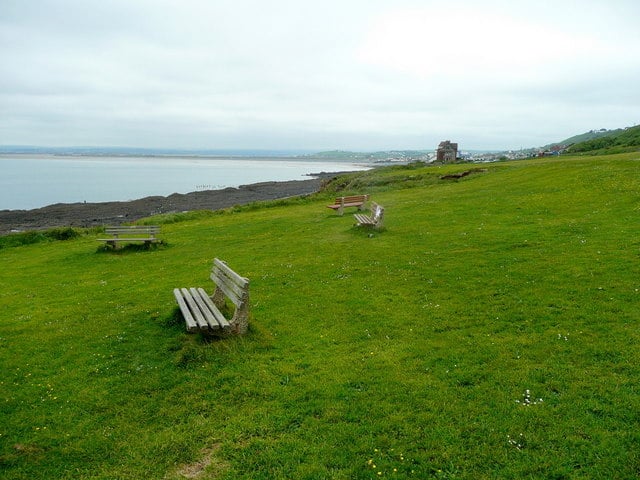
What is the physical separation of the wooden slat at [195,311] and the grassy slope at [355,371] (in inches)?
16.2

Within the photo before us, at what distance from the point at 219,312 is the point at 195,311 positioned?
512 millimetres

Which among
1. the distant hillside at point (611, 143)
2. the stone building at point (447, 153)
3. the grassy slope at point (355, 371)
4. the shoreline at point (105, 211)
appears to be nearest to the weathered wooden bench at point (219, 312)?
the grassy slope at point (355, 371)

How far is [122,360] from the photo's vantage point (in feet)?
27.2

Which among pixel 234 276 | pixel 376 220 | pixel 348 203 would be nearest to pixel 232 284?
pixel 234 276

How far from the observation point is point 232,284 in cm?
888

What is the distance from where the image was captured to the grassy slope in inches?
214

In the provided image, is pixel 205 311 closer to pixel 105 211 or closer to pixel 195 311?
pixel 195 311

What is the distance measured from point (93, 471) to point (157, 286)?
8.74 meters

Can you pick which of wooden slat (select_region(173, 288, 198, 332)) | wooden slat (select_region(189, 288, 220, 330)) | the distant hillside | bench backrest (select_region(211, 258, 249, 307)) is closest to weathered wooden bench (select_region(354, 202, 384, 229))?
bench backrest (select_region(211, 258, 249, 307))

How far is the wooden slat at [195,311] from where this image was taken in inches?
324

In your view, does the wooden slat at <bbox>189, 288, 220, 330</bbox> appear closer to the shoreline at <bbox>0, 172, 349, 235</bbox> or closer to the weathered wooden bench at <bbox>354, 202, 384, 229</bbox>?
the weathered wooden bench at <bbox>354, 202, 384, 229</bbox>

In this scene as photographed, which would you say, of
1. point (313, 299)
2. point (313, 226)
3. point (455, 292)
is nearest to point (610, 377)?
point (455, 292)

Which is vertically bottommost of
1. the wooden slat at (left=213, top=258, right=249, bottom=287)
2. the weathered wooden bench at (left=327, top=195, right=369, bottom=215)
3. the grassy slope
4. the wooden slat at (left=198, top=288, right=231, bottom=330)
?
the grassy slope

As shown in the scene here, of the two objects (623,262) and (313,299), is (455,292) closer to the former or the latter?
(313,299)
